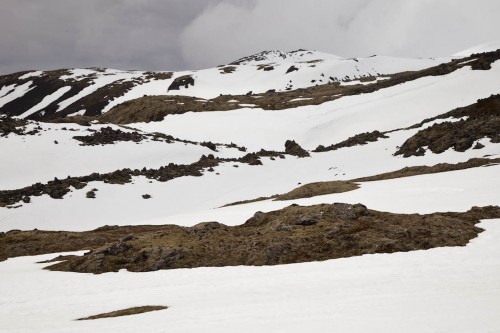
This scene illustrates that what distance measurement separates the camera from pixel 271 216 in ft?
83.6

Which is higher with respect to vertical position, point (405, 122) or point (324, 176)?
point (405, 122)

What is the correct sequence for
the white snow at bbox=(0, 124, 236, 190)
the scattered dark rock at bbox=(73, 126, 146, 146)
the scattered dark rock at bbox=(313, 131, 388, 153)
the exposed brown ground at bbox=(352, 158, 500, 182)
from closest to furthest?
the exposed brown ground at bbox=(352, 158, 500, 182), the white snow at bbox=(0, 124, 236, 190), the scattered dark rock at bbox=(73, 126, 146, 146), the scattered dark rock at bbox=(313, 131, 388, 153)

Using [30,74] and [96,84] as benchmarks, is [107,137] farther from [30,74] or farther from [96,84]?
[30,74]

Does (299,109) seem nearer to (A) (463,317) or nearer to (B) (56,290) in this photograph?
(B) (56,290)

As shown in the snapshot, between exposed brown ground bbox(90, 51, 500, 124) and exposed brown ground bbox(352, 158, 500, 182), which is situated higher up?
exposed brown ground bbox(90, 51, 500, 124)

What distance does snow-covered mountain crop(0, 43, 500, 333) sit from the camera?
38.8 ft

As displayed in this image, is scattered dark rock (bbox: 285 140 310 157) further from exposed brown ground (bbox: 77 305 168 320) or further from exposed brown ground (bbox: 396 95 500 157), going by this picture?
exposed brown ground (bbox: 77 305 168 320)

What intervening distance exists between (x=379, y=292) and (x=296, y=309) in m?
2.89

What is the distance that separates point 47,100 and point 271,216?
130962 millimetres

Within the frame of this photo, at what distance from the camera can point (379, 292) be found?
1218 centimetres

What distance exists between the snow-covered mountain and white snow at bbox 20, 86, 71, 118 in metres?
67.4

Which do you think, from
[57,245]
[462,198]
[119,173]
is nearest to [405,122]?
[462,198]

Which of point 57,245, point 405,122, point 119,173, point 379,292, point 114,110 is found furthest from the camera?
point 114,110

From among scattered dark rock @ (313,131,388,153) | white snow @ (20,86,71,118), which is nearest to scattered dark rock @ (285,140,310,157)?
scattered dark rock @ (313,131,388,153)
